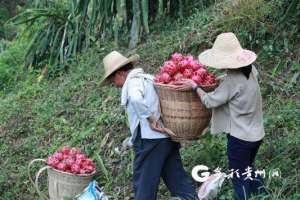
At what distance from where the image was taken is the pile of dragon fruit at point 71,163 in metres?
6.00

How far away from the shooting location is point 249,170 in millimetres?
4660

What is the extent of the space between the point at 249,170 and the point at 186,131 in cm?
60

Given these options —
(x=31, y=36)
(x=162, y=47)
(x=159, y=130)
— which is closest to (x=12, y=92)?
(x=31, y=36)

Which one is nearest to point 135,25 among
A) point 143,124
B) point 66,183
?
point 66,183

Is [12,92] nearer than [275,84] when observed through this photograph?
No

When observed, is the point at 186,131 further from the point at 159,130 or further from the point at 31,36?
the point at 31,36

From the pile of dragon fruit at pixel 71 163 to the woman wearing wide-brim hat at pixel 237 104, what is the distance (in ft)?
5.65

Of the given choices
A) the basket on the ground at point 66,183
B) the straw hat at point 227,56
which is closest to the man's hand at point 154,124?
the straw hat at point 227,56

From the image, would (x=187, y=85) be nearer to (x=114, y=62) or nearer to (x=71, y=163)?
(x=114, y=62)

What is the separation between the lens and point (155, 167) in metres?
5.05

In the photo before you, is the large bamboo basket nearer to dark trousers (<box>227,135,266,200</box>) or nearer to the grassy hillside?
dark trousers (<box>227,135,266,200</box>)

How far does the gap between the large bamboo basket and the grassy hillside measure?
0.73m

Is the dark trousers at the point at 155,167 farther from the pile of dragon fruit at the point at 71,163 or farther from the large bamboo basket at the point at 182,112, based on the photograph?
the pile of dragon fruit at the point at 71,163

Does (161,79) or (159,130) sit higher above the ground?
(161,79)
